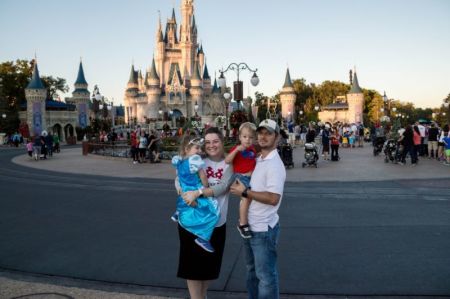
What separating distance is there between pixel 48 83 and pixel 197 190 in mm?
83475

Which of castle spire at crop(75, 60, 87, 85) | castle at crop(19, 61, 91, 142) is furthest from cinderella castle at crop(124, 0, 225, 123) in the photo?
castle at crop(19, 61, 91, 142)

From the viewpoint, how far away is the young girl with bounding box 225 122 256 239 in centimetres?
335

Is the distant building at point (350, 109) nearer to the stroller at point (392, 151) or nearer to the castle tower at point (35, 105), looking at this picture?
the stroller at point (392, 151)

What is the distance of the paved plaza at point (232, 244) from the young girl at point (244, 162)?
3.84ft

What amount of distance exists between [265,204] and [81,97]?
70.3 meters

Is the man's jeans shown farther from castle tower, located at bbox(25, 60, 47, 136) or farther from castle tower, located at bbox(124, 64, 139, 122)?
castle tower, located at bbox(124, 64, 139, 122)

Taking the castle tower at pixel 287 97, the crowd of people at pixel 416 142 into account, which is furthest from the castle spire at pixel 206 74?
the crowd of people at pixel 416 142

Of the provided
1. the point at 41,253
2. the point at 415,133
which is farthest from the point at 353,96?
the point at 41,253

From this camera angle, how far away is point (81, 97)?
225 feet

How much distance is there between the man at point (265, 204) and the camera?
3.27m

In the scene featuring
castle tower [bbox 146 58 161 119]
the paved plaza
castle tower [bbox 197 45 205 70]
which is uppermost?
castle tower [bbox 197 45 205 70]

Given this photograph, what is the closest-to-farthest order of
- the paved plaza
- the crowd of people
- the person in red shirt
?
the paved plaza → the crowd of people → the person in red shirt

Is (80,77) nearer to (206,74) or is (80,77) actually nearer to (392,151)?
(206,74)

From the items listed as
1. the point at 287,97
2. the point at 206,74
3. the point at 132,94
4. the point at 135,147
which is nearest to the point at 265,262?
the point at 135,147
